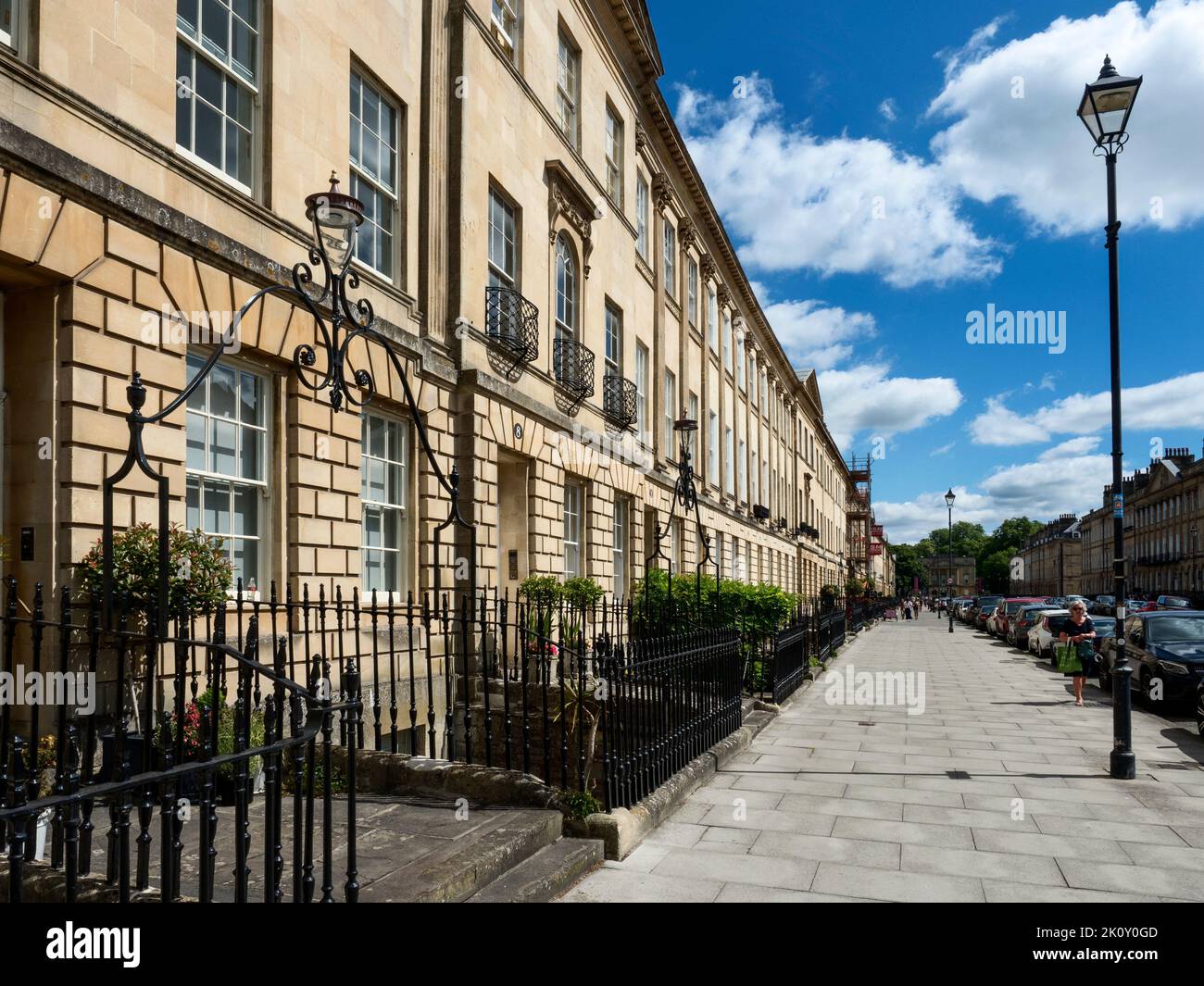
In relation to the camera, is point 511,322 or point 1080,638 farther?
point 1080,638

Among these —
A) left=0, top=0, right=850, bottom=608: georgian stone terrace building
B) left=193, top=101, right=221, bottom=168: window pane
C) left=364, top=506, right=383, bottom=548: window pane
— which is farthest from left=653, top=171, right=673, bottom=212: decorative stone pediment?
left=193, top=101, right=221, bottom=168: window pane

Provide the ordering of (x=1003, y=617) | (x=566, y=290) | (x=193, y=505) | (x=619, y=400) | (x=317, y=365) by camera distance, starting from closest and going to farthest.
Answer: (x=193, y=505), (x=317, y=365), (x=566, y=290), (x=619, y=400), (x=1003, y=617)

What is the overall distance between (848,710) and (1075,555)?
139 metres

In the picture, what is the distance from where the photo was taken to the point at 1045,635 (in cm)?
2664

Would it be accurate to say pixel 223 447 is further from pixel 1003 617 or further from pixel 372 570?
pixel 1003 617

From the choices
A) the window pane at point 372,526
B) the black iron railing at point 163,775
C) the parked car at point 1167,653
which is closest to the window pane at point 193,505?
the black iron railing at point 163,775

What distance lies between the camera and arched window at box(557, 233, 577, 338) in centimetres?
1662

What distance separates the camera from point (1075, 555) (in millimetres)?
136250

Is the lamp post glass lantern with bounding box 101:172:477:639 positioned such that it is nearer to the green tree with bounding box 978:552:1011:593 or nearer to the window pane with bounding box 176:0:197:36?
the window pane with bounding box 176:0:197:36

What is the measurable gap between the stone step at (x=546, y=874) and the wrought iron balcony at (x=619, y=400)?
13286 millimetres

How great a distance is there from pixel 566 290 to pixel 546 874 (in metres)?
13.2

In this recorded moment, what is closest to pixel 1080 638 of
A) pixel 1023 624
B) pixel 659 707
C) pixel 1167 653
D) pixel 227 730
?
pixel 1167 653

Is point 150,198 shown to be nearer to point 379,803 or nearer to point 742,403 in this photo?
point 379,803
